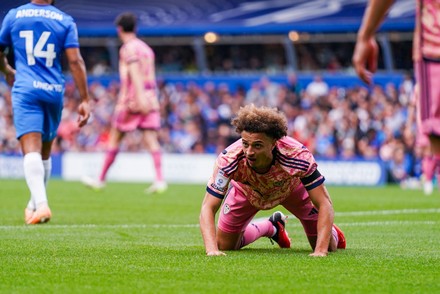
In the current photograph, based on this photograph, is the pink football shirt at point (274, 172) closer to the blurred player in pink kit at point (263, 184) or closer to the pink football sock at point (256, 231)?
the blurred player in pink kit at point (263, 184)

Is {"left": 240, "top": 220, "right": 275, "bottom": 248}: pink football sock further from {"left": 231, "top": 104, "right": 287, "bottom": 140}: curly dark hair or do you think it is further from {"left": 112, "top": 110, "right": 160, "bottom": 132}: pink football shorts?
{"left": 112, "top": 110, "right": 160, "bottom": 132}: pink football shorts

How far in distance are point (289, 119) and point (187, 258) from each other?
19.3 meters

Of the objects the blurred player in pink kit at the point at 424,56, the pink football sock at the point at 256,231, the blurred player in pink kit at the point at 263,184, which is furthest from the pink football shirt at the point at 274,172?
the blurred player in pink kit at the point at 424,56

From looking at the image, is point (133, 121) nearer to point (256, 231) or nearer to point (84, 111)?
point (84, 111)

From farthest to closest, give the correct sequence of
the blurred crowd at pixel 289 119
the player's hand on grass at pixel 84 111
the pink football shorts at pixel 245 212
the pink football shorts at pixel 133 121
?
the blurred crowd at pixel 289 119 < the pink football shorts at pixel 133 121 < the player's hand on grass at pixel 84 111 < the pink football shorts at pixel 245 212

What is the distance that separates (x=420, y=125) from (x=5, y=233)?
5.13m

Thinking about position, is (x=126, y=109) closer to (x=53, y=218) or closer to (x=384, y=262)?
(x=53, y=218)

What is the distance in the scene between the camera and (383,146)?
950 inches

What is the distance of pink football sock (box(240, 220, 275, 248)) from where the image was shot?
8266 mm

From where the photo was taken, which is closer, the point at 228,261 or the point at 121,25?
the point at 228,261

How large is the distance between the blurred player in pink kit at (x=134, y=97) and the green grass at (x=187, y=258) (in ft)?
14.0

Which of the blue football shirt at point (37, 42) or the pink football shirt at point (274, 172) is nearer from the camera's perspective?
the pink football shirt at point (274, 172)

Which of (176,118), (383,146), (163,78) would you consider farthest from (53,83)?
(163,78)

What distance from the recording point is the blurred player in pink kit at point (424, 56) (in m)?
4.80
